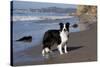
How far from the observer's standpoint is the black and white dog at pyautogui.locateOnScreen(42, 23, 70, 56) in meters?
2.05

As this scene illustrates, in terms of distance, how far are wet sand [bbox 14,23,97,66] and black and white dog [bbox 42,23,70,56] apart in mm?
51

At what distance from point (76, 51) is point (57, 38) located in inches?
10.9

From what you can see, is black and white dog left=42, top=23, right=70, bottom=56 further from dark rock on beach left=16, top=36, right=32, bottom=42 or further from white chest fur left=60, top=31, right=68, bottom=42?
dark rock on beach left=16, top=36, right=32, bottom=42

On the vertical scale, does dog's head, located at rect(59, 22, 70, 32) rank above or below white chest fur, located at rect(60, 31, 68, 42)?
above

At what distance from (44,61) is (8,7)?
68cm

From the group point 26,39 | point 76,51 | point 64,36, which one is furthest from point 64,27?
point 26,39

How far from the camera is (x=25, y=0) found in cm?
199

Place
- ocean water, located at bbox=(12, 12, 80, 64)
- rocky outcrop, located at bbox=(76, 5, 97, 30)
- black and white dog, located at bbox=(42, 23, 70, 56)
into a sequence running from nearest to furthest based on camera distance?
ocean water, located at bbox=(12, 12, 80, 64) < black and white dog, located at bbox=(42, 23, 70, 56) < rocky outcrop, located at bbox=(76, 5, 97, 30)

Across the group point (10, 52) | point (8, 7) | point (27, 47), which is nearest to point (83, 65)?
point (27, 47)

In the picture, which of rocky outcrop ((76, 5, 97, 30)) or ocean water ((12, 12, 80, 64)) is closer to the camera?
ocean water ((12, 12, 80, 64))

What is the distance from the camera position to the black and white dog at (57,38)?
2055mm

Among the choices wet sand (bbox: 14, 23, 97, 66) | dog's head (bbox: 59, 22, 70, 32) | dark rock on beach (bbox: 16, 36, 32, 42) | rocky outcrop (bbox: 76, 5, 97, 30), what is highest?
rocky outcrop (bbox: 76, 5, 97, 30)

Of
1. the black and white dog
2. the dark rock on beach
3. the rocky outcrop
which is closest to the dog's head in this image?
the black and white dog

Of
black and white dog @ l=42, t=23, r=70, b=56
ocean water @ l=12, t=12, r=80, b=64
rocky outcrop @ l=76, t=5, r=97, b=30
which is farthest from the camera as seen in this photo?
rocky outcrop @ l=76, t=5, r=97, b=30
